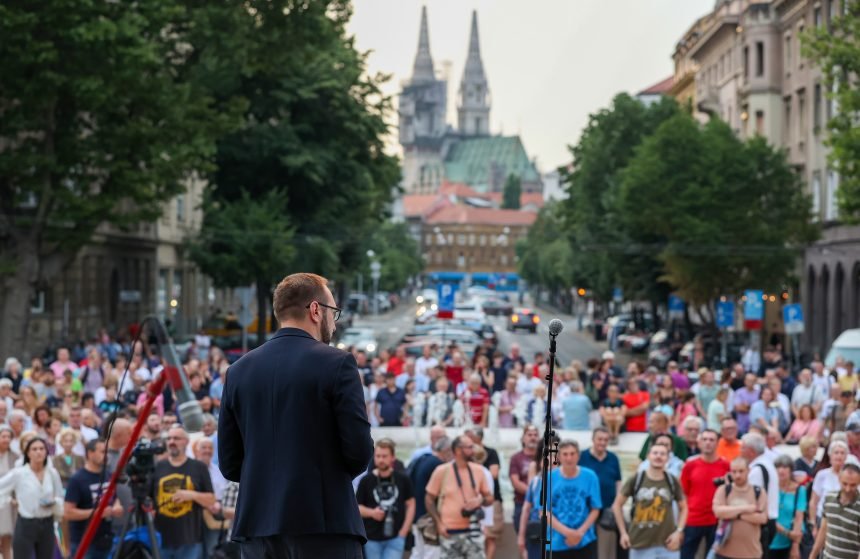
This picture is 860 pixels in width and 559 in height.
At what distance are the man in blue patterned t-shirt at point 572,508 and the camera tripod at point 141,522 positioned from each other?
285cm

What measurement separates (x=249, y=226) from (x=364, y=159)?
18.1 ft

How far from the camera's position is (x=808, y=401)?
2373 cm

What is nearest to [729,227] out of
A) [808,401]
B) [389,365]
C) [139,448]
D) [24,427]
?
[389,365]

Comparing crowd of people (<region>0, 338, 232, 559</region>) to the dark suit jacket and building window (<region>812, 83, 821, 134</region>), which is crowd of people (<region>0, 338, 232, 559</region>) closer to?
the dark suit jacket

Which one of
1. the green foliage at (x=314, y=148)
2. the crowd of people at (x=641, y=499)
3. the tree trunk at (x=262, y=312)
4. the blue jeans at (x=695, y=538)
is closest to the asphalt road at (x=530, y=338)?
the green foliage at (x=314, y=148)

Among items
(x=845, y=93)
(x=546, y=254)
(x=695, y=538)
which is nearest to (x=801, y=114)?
(x=845, y=93)

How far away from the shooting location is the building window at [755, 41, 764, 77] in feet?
223

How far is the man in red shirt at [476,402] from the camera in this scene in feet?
72.6

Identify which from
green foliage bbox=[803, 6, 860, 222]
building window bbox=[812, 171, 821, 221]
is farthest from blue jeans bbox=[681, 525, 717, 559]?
building window bbox=[812, 171, 821, 221]

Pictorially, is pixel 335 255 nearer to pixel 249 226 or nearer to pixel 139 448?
pixel 249 226

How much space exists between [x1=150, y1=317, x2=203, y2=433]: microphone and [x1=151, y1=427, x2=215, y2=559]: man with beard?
1.69 feet

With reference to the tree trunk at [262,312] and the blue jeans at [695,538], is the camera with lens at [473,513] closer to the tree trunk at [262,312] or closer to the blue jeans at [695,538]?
the blue jeans at [695,538]

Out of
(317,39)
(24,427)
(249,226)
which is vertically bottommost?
(24,427)

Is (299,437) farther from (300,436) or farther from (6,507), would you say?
(6,507)
